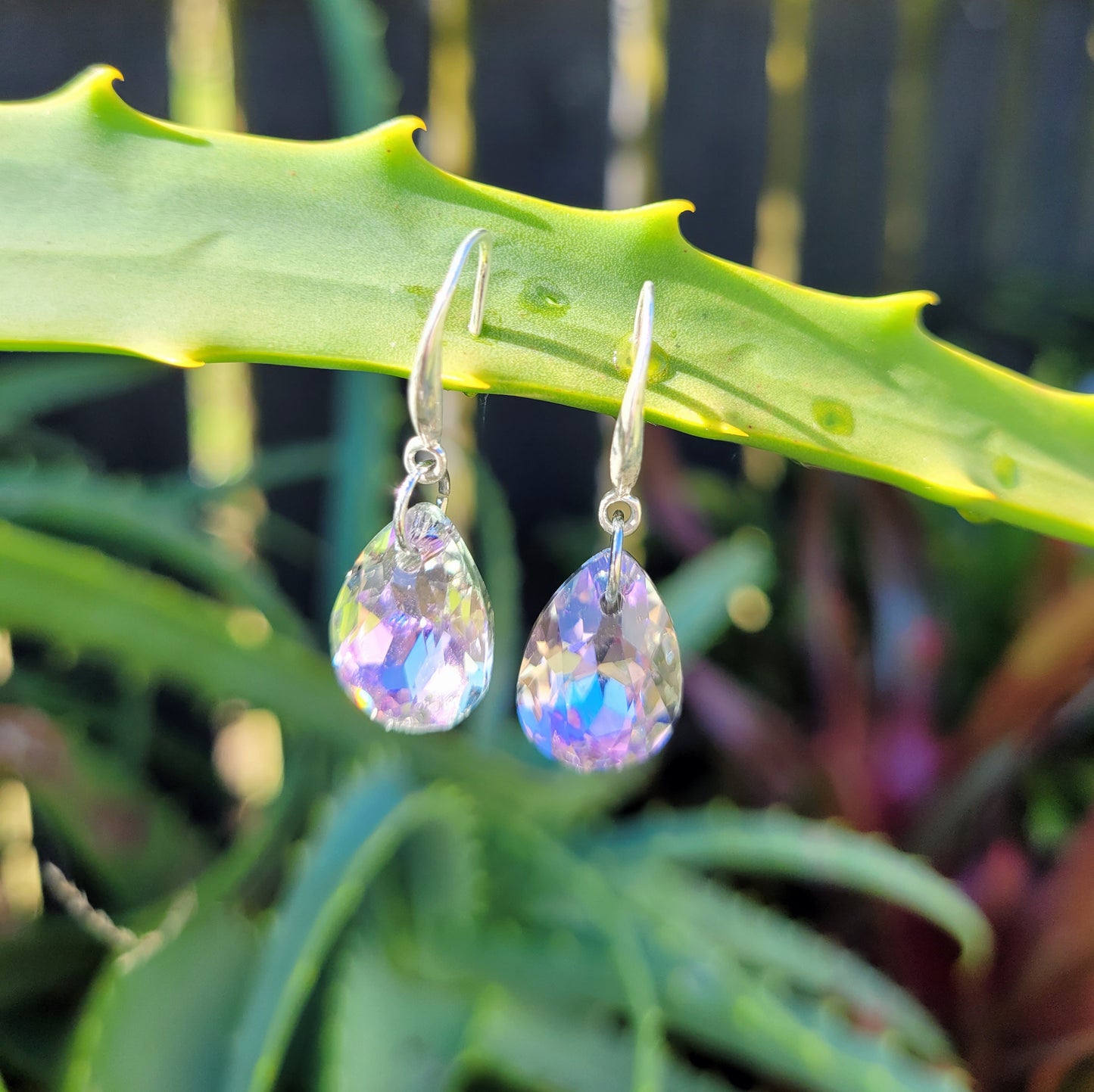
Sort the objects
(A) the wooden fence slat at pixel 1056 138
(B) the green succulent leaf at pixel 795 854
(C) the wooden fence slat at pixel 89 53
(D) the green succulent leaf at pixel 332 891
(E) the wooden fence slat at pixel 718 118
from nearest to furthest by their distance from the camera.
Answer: (D) the green succulent leaf at pixel 332 891 < (B) the green succulent leaf at pixel 795 854 < (C) the wooden fence slat at pixel 89 53 < (E) the wooden fence slat at pixel 718 118 < (A) the wooden fence slat at pixel 1056 138

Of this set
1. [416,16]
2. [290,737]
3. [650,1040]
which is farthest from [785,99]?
[650,1040]

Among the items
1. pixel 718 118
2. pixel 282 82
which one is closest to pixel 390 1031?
pixel 282 82

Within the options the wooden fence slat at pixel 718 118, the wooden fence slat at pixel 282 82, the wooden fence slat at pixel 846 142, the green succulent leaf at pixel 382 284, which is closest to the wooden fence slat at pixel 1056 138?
the wooden fence slat at pixel 846 142

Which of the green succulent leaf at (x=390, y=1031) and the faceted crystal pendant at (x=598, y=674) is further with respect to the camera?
the green succulent leaf at (x=390, y=1031)

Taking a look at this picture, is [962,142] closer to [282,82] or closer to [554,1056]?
[282,82]

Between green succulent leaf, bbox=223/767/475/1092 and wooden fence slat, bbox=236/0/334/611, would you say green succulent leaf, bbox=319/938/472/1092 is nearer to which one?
green succulent leaf, bbox=223/767/475/1092

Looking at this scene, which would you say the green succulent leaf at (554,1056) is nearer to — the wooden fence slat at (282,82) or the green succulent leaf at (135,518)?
the green succulent leaf at (135,518)

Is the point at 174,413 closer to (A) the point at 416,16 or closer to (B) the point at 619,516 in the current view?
(A) the point at 416,16

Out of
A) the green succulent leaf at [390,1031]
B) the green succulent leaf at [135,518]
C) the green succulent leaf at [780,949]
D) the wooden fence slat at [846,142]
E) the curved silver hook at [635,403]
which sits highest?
the curved silver hook at [635,403]
